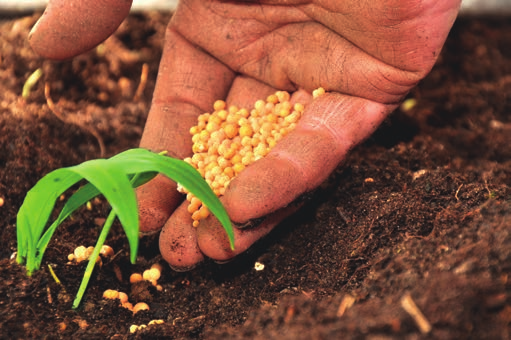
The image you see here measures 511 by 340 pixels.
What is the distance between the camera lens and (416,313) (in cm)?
99

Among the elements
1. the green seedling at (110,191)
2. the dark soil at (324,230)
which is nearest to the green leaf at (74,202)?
the green seedling at (110,191)

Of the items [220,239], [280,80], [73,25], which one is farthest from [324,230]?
[73,25]

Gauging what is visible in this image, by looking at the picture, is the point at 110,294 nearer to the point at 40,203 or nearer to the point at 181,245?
the point at 181,245

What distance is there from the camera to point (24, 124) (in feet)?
6.75

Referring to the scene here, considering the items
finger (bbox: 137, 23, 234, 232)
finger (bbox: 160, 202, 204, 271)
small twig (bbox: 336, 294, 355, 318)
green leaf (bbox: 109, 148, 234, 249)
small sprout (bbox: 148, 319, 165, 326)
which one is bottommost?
small sprout (bbox: 148, 319, 165, 326)

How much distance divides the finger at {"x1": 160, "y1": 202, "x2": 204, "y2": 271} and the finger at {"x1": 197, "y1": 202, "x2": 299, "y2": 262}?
5cm

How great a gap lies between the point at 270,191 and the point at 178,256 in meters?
0.31

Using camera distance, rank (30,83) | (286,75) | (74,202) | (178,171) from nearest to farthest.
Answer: (178,171) < (74,202) < (286,75) < (30,83)

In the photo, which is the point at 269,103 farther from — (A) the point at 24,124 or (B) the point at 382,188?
(A) the point at 24,124

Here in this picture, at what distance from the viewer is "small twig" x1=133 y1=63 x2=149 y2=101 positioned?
247 centimetres

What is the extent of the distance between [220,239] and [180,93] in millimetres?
621

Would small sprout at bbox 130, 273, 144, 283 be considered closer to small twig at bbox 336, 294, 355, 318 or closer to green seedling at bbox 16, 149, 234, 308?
green seedling at bbox 16, 149, 234, 308

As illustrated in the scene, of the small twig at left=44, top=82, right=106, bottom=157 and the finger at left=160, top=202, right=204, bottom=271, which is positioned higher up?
the finger at left=160, top=202, right=204, bottom=271

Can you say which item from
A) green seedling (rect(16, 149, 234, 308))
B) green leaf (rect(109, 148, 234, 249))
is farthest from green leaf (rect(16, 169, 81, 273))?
green leaf (rect(109, 148, 234, 249))
